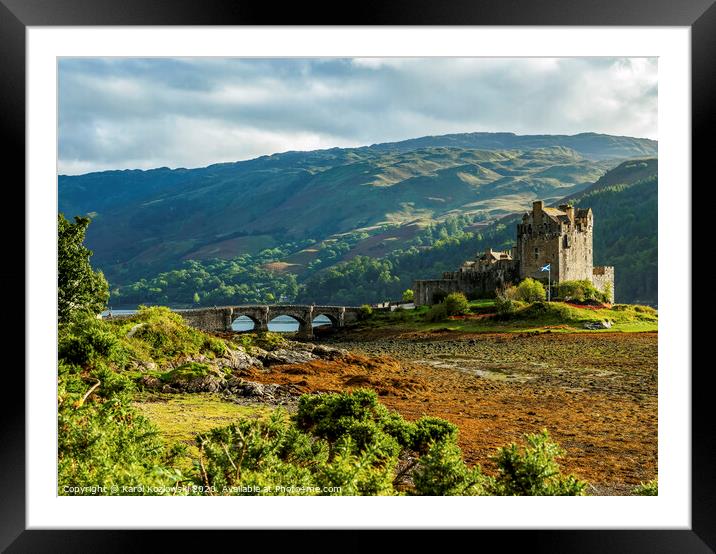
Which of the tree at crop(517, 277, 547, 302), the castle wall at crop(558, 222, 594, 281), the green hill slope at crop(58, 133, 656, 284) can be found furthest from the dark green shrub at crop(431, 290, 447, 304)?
the green hill slope at crop(58, 133, 656, 284)

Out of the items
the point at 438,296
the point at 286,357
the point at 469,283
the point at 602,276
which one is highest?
the point at 602,276

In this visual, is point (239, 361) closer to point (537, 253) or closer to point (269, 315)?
point (269, 315)

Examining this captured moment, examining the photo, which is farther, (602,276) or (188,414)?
(602,276)

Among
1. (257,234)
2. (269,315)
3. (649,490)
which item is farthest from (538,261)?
(649,490)

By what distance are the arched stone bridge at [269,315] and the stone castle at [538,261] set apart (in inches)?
81.9

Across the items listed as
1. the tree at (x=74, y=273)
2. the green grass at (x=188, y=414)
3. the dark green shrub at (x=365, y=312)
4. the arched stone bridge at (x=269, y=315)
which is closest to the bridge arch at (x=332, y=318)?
the arched stone bridge at (x=269, y=315)

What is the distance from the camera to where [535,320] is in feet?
37.4

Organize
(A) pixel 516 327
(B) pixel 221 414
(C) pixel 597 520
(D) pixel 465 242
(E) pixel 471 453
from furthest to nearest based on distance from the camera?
1. (D) pixel 465 242
2. (A) pixel 516 327
3. (B) pixel 221 414
4. (E) pixel 471 453
5. (C) pixel 597 520

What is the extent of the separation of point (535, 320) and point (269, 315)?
24.9ft

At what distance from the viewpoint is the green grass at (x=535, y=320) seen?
898 centimetres
